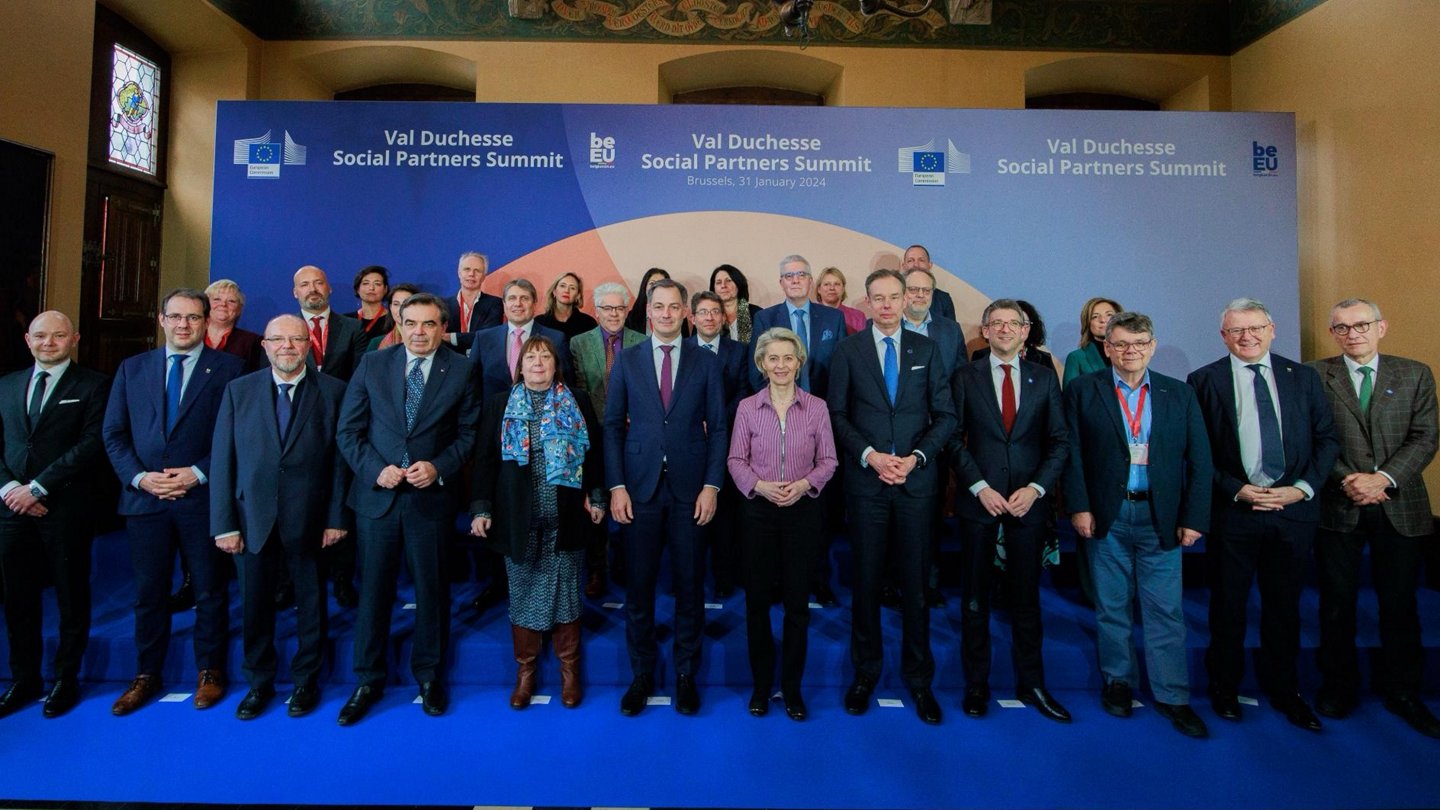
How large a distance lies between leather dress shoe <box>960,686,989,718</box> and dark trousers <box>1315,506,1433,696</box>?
143 cm

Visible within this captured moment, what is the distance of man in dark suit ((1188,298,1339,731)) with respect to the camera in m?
2.77

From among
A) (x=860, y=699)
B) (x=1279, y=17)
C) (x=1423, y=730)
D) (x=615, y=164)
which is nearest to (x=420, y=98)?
(x=615, y=164)

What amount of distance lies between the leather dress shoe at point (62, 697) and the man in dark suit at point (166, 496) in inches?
7.5

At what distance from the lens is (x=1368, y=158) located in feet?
16.0

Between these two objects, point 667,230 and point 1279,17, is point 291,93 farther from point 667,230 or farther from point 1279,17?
point 1279,17

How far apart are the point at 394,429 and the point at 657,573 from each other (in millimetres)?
1181

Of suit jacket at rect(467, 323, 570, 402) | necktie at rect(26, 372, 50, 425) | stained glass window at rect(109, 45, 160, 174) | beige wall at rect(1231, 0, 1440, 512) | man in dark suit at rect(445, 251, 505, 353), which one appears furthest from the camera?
stained glass window at rect(109, 45, 160, 174)

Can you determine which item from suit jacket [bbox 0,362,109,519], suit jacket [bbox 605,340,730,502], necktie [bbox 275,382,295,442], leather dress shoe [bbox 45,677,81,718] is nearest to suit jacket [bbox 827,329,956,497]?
suit jacket [bbox 605,340,730,502]

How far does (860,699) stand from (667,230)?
3376mm

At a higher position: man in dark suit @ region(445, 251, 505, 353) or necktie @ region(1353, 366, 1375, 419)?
man in dark suit @ region(445, 251, 505, 353)

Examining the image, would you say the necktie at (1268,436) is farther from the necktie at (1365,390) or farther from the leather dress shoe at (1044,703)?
the leather dress shoe at (1044,703)

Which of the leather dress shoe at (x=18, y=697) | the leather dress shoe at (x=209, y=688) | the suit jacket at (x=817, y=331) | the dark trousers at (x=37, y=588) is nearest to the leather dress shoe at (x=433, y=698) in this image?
the leather dress shoe at (x=209, y=688)

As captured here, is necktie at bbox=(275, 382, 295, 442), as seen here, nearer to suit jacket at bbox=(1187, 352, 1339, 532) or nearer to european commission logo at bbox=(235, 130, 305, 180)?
european commission logo at bbox=(235, 130, 305, 180)

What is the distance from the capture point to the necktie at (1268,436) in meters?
2.76
